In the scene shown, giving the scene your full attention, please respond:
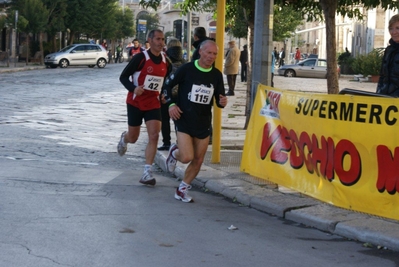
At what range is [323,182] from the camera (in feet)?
28.1

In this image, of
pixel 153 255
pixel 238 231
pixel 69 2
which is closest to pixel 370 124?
pixel 238 231

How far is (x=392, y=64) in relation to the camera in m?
9.38

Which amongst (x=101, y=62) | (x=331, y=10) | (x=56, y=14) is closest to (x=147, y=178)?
(x=331, y=10)

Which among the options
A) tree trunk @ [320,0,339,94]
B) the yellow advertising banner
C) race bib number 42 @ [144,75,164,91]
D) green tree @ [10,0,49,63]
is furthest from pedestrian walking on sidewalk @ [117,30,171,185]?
green tree @ [10,0,49,63]

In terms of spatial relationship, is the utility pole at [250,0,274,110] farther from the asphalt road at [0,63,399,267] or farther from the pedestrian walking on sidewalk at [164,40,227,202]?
the pedestrian walking on sidewalk at [164,40,227,202]

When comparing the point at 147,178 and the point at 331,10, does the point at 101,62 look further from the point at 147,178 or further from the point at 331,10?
the point at 147,178

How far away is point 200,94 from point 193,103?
123 millimetres

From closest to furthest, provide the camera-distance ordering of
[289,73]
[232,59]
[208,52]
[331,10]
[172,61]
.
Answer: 1. [208,52]
2. [331,10]
3. [172,61]
4. [232,59]
5. [289,73]

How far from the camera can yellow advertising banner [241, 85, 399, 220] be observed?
7641mm

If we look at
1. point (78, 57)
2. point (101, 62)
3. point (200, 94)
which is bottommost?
point (101, 62)

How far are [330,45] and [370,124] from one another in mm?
4450

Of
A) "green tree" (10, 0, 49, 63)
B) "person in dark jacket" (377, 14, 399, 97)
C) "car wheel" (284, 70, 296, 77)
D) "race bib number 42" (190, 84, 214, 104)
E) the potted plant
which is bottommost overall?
"car wheel" (284, 70, 296, 77)

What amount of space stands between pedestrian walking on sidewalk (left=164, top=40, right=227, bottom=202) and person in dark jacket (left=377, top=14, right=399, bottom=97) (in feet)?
6.65

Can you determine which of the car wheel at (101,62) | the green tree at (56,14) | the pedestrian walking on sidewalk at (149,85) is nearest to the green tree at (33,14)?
the green tree at (56,14)
